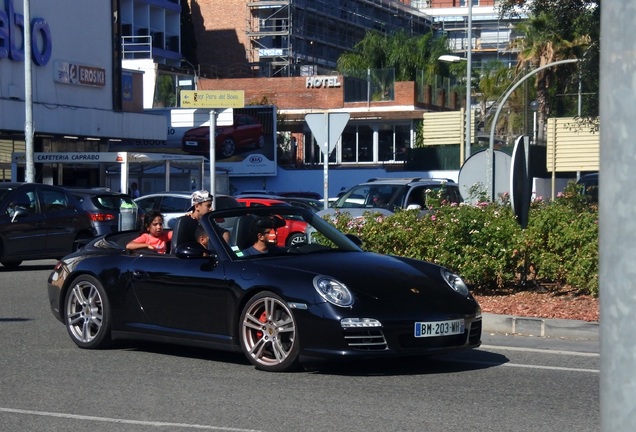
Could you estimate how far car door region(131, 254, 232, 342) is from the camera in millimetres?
8828

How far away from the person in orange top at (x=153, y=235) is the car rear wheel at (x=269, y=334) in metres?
1.90

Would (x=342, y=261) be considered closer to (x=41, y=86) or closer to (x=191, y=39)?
(x=41, y=86)

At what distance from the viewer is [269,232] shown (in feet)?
30.6

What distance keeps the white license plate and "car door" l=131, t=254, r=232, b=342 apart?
5.18 feet

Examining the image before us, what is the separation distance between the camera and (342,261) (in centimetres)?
883

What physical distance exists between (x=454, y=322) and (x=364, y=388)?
100cm

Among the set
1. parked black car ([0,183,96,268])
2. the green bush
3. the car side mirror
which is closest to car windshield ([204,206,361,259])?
the car side mirror

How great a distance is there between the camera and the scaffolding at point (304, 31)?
256ft

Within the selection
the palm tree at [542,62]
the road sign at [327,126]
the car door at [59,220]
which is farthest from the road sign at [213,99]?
the road sign at [327,126]

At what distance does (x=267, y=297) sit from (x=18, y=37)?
30022mm

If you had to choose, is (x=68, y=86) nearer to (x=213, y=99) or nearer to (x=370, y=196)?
(x=213, y=99)

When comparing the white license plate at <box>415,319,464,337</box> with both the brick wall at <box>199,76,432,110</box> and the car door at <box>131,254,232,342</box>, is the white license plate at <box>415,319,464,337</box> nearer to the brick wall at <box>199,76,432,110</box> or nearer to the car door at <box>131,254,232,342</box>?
the car door at <box>131,254,232,342</box>

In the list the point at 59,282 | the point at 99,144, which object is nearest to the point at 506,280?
the point at 59,282

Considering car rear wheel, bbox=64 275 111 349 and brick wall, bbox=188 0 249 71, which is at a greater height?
brick wall, bbox=188 0 249 71
